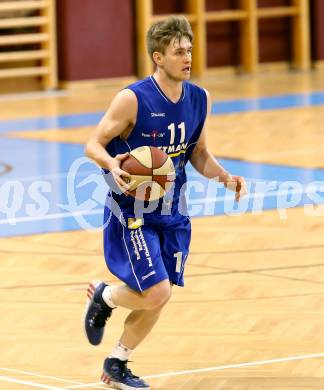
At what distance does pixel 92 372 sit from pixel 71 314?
3.45 feet

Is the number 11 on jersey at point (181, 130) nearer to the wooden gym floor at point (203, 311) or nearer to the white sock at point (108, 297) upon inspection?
the white sock at point (108, 297)

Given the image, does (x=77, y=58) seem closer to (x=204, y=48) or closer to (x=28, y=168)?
(x=204, y=48)

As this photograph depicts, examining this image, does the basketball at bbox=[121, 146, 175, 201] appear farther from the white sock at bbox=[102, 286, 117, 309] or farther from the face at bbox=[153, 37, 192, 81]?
the white sock at bbox=[102, 286, 117, 309]

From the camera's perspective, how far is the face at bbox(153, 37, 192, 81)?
5.12m

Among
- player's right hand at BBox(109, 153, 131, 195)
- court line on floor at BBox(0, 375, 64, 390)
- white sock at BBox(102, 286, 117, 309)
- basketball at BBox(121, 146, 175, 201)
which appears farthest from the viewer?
white sock at BBox(102, 286, 117, 309)

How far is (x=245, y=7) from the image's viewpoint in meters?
19.1

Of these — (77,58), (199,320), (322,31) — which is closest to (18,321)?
(199,320)

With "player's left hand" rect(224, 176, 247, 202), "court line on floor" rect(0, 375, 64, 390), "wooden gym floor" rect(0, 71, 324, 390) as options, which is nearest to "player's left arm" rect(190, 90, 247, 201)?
"player's left hand" rect(224, 176, 247, 202)

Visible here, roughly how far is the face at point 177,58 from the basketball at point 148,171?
355 millimetres

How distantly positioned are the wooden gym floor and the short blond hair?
60.0 inches

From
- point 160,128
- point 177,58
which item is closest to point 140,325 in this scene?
point 160,128

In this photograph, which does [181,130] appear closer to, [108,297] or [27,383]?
[108,297]

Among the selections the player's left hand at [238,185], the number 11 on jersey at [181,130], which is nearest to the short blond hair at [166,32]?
the number 11 on jersey at [181,130]

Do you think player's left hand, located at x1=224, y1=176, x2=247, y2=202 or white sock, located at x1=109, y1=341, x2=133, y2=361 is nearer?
white sock, located at x1=109, y1=341, x2=133, y2=361
